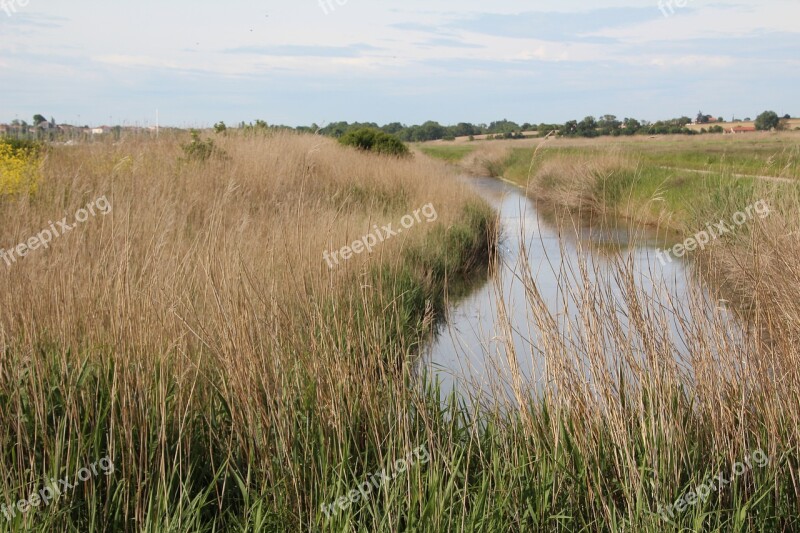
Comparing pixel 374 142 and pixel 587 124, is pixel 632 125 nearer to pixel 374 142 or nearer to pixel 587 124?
pixel 587 124

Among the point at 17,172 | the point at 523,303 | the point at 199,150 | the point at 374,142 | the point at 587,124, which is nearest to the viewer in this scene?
the point at 587,124

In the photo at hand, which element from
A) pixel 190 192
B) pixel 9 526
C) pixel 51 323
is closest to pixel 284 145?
pixel 190 192

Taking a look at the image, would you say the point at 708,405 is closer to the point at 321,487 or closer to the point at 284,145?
the point at 321,487

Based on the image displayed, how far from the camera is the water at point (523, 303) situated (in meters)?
3.09

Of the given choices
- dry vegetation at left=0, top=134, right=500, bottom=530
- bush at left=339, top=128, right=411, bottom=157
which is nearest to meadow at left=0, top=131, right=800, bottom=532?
dry vegetation at left=0, top=134, right=500, bottom=530

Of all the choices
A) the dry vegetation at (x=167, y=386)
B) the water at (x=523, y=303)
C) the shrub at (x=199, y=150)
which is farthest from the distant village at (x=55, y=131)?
the dry vegetation at (x=167, y=386)

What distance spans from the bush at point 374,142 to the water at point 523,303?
20.0ft

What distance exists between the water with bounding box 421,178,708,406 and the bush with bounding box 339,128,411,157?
6.08m

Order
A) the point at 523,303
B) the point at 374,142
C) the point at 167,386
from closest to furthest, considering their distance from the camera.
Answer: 1. the point at 167,386
2. the point at 523,303
3. the point at 374,142

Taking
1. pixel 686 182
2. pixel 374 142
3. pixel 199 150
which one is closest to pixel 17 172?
pixel 199 150

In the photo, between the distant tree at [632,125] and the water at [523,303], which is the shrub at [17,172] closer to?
the water at [523,303]

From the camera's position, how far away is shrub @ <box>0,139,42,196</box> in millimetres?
7613

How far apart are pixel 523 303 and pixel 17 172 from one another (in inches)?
208

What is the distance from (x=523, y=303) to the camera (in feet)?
22.9
